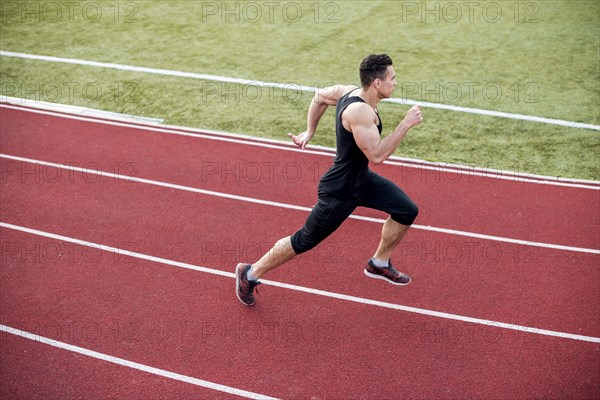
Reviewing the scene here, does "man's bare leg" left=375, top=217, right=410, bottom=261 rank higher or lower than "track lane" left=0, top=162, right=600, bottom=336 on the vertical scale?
higher

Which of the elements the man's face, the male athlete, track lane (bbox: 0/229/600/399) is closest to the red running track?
track lane (bbox: 0/229/600/399)

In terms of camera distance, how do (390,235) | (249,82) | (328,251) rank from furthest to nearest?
(249,82) < (328,251) < (390,235)

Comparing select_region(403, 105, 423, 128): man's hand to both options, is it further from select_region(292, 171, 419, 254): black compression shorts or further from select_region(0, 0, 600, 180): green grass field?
select_region(0, 0, 600, 180): green grass field

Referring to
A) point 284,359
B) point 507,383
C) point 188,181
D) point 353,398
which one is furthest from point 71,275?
point 507,383

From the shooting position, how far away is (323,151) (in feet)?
24.8

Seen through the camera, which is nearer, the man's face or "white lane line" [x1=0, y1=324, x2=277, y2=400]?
the man's face

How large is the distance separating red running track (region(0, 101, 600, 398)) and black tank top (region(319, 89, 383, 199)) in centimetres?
117

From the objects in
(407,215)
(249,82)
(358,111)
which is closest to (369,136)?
(358,111)

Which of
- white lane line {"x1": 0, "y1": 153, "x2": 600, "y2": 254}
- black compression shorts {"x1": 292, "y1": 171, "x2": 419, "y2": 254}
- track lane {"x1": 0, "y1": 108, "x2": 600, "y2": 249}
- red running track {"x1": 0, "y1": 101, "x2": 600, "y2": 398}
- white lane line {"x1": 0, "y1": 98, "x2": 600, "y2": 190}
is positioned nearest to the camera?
red running track {"x1": 0, "y1": 101, "x2": 600, "y2": 398}

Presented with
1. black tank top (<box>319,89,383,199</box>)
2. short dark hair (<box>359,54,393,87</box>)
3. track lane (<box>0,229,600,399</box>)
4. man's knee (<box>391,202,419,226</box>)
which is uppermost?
short dark hair (<box>359,54,393,87</box>)

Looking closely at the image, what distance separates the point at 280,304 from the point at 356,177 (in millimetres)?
1430

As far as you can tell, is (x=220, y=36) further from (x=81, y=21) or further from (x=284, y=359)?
(x=284, y=359)

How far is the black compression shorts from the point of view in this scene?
15.0 ft

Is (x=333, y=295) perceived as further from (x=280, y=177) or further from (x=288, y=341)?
(x=280, y=177)
